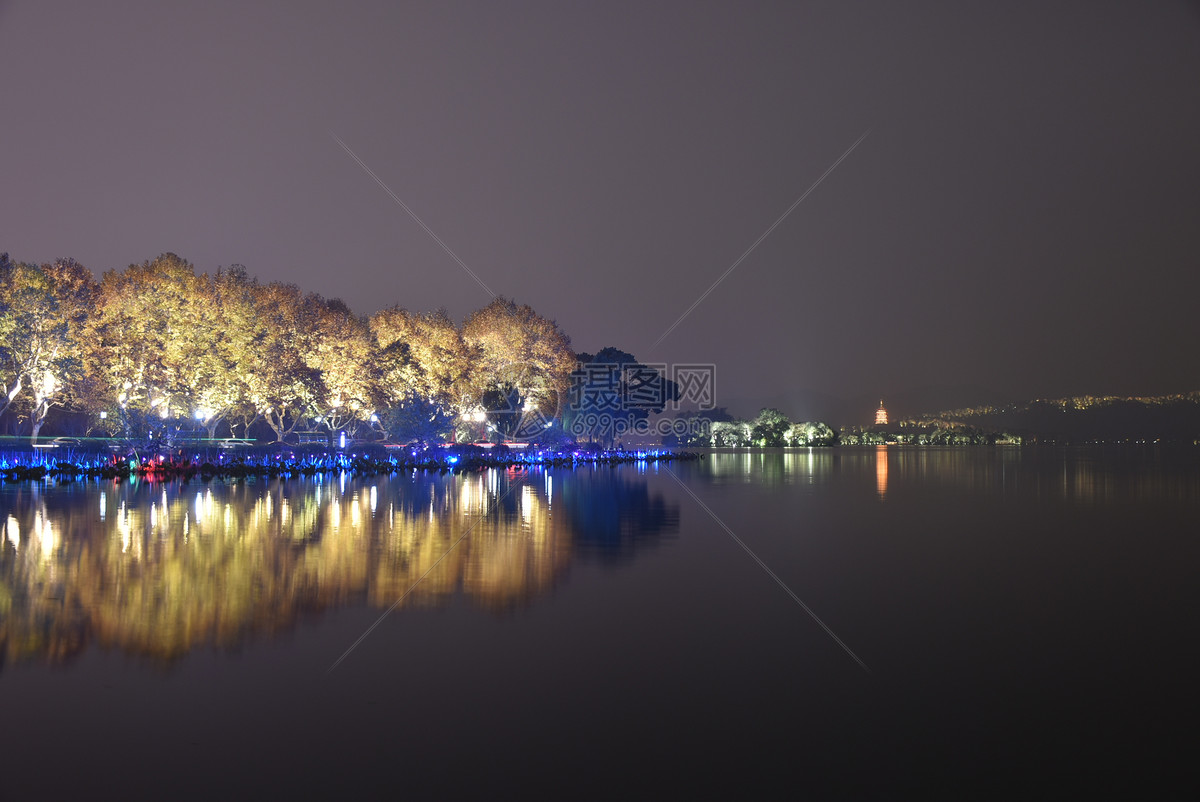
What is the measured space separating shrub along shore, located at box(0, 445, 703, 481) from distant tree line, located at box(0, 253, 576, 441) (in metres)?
5.52

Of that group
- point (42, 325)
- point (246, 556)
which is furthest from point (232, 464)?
point (246, 556)

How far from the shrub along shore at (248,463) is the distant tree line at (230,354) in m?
5.52

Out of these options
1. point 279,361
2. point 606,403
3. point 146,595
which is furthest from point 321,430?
point 146,595

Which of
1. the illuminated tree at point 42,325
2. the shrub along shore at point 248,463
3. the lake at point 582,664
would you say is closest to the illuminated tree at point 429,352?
the shrub along shore at point 248,463

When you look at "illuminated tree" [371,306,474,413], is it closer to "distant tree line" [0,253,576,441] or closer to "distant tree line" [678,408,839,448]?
"distant tree line" [0,253,576,441]

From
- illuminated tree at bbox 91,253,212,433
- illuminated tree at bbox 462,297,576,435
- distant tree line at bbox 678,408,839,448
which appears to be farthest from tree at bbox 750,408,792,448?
illuminated tree at bbox 91,253,212,433

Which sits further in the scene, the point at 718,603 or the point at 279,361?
the point at 279,361

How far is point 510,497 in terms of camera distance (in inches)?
1126

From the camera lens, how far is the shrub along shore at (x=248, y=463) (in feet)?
111

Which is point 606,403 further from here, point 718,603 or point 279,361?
point 718,603

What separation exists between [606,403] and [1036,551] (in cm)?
6333

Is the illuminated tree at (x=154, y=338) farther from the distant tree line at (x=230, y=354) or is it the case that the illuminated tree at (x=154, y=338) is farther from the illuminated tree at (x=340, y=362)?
the illuminated tree at (x=340, y=362)

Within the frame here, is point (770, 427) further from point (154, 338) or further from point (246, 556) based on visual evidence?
point (246, 556)

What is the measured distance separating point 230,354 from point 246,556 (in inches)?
1550
